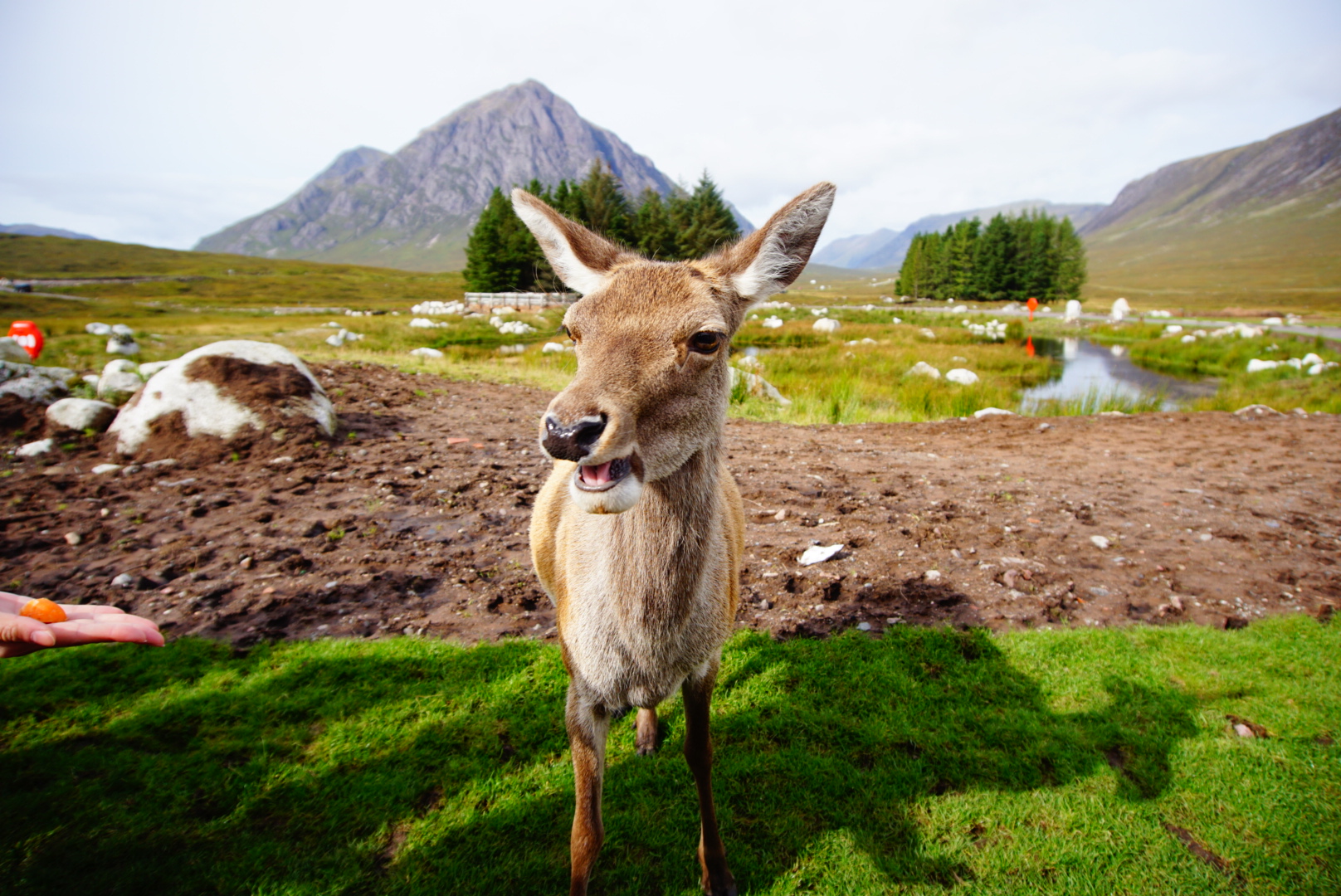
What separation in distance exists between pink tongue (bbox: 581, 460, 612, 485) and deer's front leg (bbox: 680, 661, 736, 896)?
5.14ft

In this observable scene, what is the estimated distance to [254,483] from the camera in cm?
732

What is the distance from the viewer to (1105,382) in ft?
71.1

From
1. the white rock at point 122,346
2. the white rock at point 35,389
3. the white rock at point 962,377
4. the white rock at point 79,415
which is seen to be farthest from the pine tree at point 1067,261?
the white rock at point 35,389

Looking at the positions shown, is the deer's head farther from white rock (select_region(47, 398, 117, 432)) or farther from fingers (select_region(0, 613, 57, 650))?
white rock (select_region(47, 398, 117, 432))

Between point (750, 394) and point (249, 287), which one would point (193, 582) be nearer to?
point (750, 394)

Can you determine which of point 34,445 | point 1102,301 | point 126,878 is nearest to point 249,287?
point 34,445

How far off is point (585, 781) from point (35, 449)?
9906 mm

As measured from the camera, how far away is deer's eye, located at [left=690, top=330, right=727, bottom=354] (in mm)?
2621

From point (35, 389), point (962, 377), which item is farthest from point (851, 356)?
point (35, 389)

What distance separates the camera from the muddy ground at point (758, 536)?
16.9 feet

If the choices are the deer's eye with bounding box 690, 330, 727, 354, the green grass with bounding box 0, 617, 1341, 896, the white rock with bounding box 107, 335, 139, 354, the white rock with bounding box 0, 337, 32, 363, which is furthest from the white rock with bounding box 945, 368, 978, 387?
the white rock with bounding box 0, 337, 32, 363

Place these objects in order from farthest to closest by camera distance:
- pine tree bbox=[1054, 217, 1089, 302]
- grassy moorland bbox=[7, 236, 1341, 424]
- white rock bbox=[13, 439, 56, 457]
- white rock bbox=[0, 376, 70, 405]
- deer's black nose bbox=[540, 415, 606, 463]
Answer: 1. pine tree bbox=[1054, 217, 1089, 302]
2. grassy moorland bbox=[7, 236, 1341, 424]
3. white rock bbox=[0, 376, 70, 405]
4. white rock bbox=[13, 439, 56, 457]
5. deer's black nose bbox=[540, 415, 606, 463]

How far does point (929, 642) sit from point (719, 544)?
2.69 metres

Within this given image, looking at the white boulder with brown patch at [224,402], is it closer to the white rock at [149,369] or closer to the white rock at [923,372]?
the white rock at [149,369]
